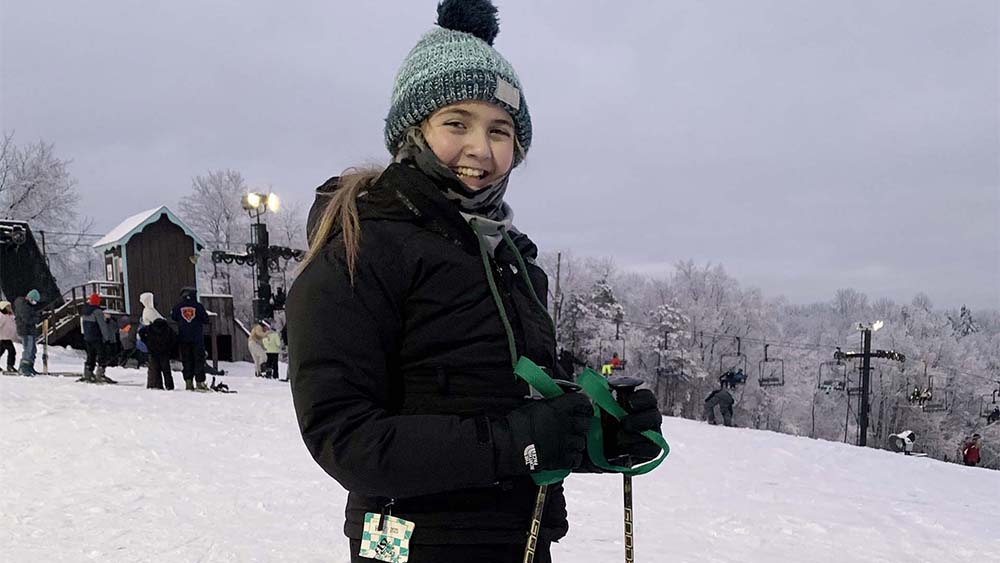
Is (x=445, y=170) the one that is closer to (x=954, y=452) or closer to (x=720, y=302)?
(x=720, y=302)

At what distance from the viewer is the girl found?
4.16ft

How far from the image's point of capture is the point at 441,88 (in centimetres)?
156

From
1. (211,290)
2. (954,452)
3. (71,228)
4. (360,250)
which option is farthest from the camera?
(954,452)

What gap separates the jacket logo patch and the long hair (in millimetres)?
494

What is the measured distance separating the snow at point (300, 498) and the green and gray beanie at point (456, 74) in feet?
11.2

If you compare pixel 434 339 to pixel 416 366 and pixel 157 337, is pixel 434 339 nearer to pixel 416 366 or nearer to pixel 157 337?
pixel 416 366

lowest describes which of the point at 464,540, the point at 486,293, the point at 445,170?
the point at 464,540

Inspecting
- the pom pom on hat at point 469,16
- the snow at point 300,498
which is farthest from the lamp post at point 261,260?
the pom pom on hat at point 469,16

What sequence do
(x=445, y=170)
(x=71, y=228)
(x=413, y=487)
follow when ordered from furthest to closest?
1. (x=71, y=228)
2. (x=445, y=170)
3. (x=413, y=487)

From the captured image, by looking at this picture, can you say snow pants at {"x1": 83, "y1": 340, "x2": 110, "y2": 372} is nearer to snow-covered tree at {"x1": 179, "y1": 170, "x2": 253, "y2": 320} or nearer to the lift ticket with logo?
the lift ticket with logo

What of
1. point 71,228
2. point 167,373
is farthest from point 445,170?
point 71,228

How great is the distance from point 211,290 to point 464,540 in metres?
40.9

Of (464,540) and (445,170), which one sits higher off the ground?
(445,170)

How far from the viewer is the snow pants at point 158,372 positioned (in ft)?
37.8
